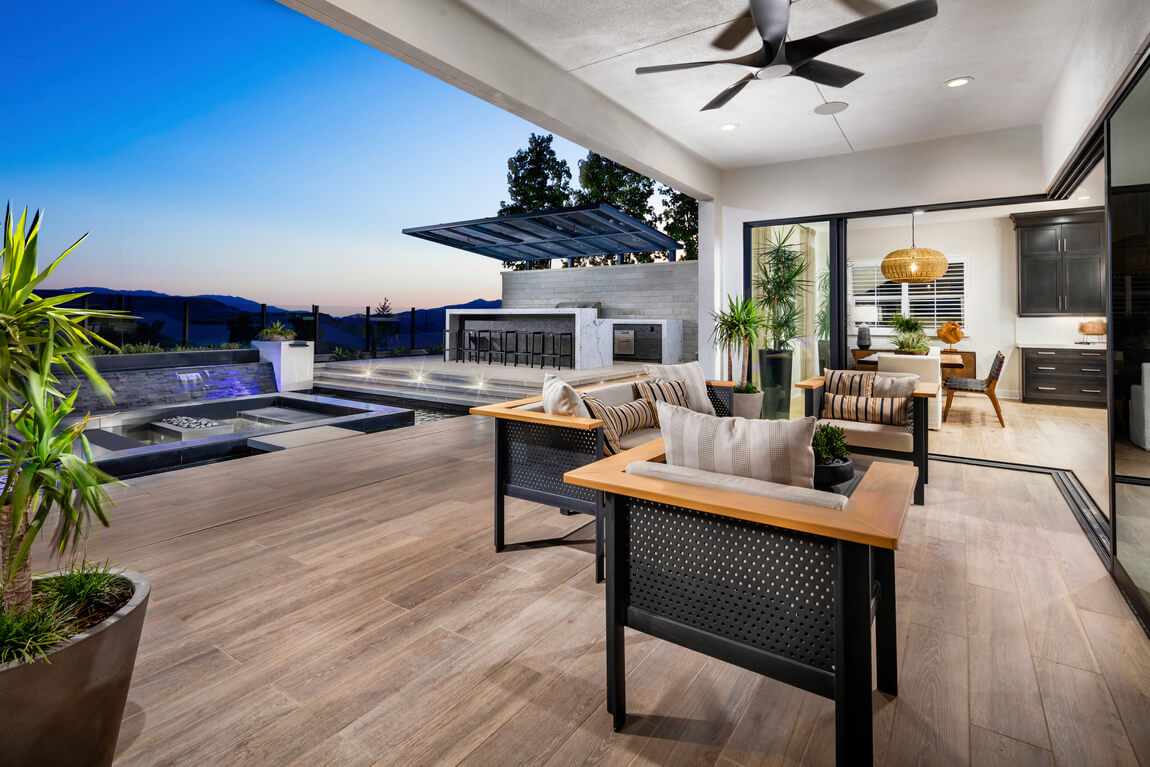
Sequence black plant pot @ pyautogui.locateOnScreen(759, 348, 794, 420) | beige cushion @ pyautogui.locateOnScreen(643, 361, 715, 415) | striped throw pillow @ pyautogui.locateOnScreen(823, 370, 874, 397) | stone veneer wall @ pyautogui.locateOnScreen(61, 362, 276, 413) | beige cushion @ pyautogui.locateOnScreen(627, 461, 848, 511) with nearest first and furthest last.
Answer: beige cushion @ pyautogui.locateOnScreen(627, 461, 848, 511) < beige cushion @ pyautogui.locateOnScreen(643, 361, 715, 415) < striped throw pillow @ pyautogui.locateOnScreen(823, 370, 874, 397) < black plant pot @ pyautogui.locateOnScreen(759, 348, 794, 420) < stone veneer wall @ pyautogui.locateOnScreen(61, 362, 276, 413)

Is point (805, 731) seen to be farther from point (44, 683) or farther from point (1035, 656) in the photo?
point (44, 683)

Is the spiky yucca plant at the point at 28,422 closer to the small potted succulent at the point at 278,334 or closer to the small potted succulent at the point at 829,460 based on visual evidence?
the small potted succulent at the point at 829,460

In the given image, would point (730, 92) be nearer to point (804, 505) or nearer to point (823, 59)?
point (823, 59)

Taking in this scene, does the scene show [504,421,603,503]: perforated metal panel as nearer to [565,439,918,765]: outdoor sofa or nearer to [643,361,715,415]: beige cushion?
[565,439,918,765]: outdoor sofa

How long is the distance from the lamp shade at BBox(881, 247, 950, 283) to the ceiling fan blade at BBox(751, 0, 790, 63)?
4.66 m

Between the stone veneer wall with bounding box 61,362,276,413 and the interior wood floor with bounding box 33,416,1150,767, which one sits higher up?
the stone veneer wall with bounding box 61,362,276,413

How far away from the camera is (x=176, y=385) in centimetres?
804

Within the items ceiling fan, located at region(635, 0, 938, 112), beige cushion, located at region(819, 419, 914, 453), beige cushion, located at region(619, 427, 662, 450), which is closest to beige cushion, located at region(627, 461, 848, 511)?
beige cushion, located at region(619, 427, 662, 450)

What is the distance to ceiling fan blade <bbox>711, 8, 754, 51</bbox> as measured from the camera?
3178 mm

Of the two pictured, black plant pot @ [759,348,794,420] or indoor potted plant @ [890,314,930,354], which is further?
indoor potted plant @ [890,314,930,354]

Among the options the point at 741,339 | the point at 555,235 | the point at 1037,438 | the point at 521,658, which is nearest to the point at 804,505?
the point at 521,658

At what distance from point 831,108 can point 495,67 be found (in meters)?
2.77

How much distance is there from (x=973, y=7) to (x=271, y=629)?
4.60m

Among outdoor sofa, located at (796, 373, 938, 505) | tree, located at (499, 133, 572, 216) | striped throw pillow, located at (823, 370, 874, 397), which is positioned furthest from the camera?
tree, located at (499, 133, 572, 216)
